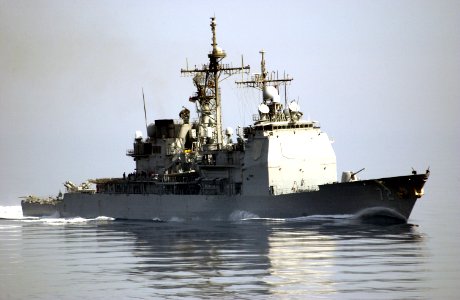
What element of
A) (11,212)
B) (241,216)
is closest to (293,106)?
(241,216)

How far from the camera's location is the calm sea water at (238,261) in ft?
127

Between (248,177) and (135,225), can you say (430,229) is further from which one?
(135,225)

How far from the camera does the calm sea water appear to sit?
127 ft

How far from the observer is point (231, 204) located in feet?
197

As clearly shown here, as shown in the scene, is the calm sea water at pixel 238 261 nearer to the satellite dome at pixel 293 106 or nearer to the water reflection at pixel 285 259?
the water reflection at pixel 285 259

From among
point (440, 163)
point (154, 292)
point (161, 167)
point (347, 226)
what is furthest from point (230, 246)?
point (440, 163)

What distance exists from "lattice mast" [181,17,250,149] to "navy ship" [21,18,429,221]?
6 cm

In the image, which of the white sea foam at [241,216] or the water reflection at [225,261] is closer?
the water reflection at [225,261]

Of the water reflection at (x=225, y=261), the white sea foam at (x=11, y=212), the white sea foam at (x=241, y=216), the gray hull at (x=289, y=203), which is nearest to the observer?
the water reflection at (x=225, y=261)

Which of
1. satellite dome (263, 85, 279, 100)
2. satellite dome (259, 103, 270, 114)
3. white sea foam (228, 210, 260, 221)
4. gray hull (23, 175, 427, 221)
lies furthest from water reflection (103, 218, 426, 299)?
satellite dome (263, 85, 279, 100)

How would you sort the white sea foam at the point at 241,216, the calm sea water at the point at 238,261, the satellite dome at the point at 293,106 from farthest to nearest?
the satellite dome at the point at 293,106, the white sea foam at the point at 241,216, the calm sea water at the point at 238,261

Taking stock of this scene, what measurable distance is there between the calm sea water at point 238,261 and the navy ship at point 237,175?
3.72 feet

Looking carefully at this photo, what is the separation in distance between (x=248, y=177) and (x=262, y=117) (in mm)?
3116

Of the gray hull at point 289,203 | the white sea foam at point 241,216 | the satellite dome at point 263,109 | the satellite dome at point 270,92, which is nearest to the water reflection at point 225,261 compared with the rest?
the gray hull at point 289,203
